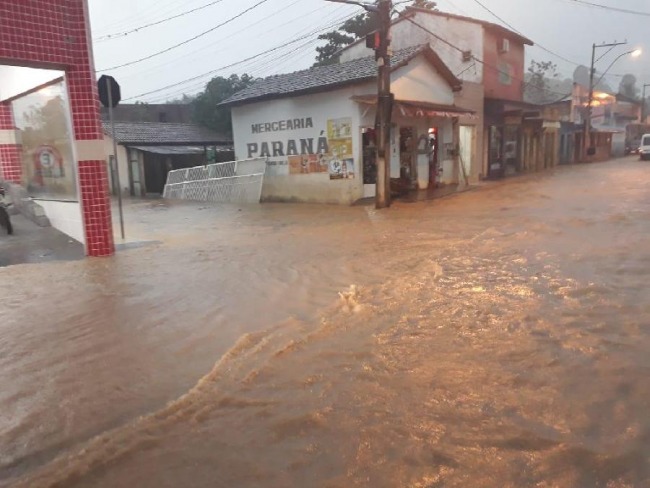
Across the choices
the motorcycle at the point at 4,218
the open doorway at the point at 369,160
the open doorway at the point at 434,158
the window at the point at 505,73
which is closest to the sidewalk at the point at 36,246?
the motorcycle at the point at 4,218

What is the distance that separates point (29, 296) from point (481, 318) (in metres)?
5.49

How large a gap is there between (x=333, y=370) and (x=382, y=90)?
11.9 meters

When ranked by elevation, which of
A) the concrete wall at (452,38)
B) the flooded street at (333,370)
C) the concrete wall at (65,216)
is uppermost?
the concrete wall at (452,38)

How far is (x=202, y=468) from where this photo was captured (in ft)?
9.77

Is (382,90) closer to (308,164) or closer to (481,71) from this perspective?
(308,164)

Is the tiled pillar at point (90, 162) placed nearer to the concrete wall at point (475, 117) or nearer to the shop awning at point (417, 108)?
the shop awning at point (417, 108)

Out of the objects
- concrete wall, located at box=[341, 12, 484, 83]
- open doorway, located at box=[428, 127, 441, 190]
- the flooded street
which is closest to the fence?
open doorway, located at box=[428, 127, 441, 190]

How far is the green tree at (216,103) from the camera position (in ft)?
105

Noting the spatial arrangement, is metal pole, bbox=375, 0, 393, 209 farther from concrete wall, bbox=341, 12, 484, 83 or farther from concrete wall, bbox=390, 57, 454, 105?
concrete wall, bbox=341, 12, 484, 83

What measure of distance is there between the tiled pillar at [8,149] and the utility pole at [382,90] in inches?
349

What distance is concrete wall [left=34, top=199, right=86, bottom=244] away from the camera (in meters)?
9.32

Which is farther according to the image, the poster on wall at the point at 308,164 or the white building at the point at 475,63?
the white building at the point at 475,63

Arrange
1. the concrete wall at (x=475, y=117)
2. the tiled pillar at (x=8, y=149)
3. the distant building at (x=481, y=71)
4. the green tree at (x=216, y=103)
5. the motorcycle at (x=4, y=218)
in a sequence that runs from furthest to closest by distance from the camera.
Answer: the green tree at (x=216, y=103), the distant building at (x=481, y=71), the concrete wall at (x=475, y=117), the tiled pillar at (x=8, y=149), the motorcycle at (x=4, y=218)

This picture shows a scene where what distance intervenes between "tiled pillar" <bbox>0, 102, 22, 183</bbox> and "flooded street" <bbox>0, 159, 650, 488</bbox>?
15.5 feet
